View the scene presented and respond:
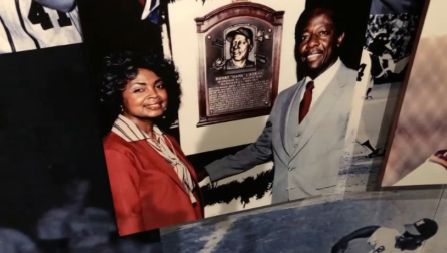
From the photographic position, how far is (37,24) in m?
0.78

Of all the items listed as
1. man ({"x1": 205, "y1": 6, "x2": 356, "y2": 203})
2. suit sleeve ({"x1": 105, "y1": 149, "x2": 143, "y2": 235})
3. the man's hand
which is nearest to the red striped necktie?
man ({"x1": 205, "y1": 6, "x2": 356, "y2": 203})

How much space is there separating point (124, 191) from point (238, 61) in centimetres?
37

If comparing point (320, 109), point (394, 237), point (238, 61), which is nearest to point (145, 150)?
point (238, 61)

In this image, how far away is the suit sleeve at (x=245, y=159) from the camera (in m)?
1.02

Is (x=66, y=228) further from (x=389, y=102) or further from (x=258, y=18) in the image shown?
(x=389, y=102)

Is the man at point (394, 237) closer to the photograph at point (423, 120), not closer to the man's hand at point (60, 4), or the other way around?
the photograph at point (423, 120)

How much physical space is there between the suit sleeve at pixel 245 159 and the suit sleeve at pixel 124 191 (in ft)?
0.55

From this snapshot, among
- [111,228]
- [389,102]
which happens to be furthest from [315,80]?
[111,228]

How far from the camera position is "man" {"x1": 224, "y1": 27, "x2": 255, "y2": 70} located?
875 mm

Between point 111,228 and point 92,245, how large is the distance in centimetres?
7

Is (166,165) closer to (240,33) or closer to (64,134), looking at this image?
(64,134)

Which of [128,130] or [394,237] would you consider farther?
[394,237]

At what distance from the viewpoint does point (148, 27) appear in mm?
822

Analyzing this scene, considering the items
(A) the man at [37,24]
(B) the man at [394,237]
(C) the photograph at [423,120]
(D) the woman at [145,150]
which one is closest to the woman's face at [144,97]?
(D) the woman at [145,150]
